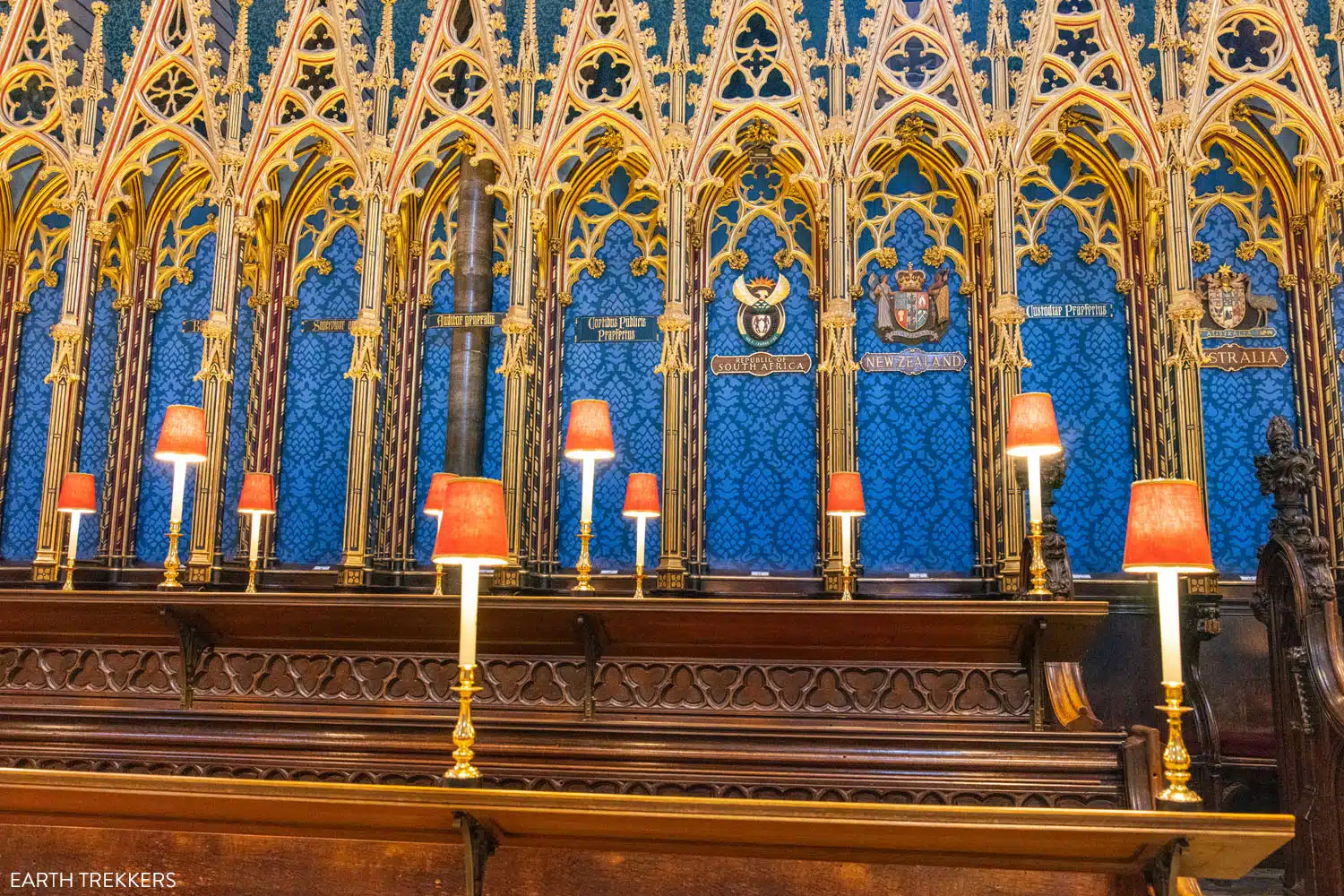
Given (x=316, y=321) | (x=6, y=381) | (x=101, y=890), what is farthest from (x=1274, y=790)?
(x=6, y=381)

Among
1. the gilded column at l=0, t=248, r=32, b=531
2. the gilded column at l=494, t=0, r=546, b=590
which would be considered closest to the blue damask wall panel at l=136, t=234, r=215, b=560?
the gilded column at l=0, t=248, r=32, b=531

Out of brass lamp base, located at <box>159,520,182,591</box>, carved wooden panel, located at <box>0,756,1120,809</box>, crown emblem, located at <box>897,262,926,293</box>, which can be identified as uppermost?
crown emblem, located at <box>897,262,926,293</box>

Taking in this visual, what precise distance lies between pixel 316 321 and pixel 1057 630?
9070 mm

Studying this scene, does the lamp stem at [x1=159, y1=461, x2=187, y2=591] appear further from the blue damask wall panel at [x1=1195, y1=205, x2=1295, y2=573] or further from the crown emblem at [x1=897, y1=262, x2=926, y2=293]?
the blue damask wall panel at [x1=1195, y1=205, x2=1295, y2=573]

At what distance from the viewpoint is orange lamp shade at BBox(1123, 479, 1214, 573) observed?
371 cm

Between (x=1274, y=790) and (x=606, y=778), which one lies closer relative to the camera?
(x=606, y=778)

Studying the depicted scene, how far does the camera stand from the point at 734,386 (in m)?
10.5

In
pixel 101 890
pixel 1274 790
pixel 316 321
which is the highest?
pixel 316 321

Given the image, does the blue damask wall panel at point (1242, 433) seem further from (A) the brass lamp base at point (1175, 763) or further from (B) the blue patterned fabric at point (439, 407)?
(B) the blue patterned fabric at point (439, 407)

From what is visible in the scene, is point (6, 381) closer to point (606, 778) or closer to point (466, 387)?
point (466, 387)

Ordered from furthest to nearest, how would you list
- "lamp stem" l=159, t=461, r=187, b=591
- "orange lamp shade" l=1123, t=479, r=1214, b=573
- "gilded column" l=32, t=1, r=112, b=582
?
1. "gilded column" l=32, t=1, r=112, b=582
2. "lamp stem" l=159, t=461, r=187, b=591
3. "orange lamp shade" l=1123, t=479, r=1214, b=573

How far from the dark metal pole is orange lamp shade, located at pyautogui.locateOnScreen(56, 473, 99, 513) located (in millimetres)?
3319

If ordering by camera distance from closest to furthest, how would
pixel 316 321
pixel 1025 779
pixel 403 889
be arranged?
pixel 403 889 → pixel 1025 779 → pixel 316 321

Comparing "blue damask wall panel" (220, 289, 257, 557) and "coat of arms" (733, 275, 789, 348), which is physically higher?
"coat of arms" (733, 275, 789, 348)
